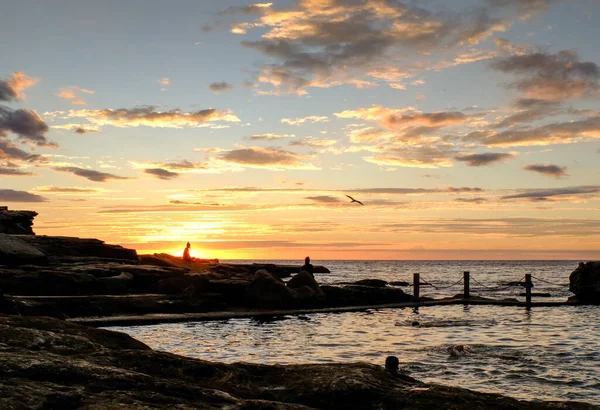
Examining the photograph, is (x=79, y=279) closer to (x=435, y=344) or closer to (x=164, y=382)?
(x=435, y=344)

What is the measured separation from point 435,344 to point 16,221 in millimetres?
37815

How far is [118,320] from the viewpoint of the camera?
24625 mm

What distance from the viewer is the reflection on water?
1559 centimetres

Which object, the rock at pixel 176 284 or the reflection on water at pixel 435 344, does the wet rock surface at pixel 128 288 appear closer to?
the rock at pixel 176 284

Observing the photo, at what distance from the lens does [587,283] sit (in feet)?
139

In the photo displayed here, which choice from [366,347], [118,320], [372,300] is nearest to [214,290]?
[118,320]

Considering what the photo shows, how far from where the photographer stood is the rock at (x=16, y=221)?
A: 43656mm

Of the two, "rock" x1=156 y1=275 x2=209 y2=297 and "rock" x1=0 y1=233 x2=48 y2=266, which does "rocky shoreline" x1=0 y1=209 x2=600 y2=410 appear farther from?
"rock" x1=156 y1=275 x2=209 y2=297

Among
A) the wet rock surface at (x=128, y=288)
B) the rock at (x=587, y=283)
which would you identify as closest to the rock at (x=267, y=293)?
the wet rock surface at (x=128, y=288)

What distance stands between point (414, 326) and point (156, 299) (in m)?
13.6

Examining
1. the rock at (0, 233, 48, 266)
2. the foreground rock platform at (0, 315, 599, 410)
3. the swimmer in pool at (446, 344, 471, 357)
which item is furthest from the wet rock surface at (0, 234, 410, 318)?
the foreground rock platform at (0, 315, 599, 410)

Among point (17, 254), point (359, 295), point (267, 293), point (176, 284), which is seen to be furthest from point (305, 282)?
point (17, 254)

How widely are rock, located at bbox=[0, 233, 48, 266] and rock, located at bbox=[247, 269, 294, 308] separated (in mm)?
12565

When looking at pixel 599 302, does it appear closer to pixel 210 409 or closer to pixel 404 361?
pixel 404 361
